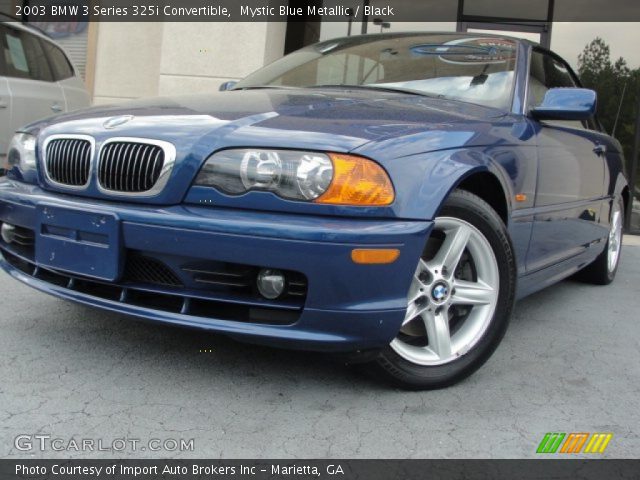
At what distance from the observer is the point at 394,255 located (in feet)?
7.00

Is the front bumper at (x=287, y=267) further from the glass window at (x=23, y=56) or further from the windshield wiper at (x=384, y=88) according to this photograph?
the glass window at (x=23, y=56)

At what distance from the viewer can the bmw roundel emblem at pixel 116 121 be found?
96.8 inches

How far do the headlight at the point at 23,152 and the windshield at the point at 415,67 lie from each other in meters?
1.21

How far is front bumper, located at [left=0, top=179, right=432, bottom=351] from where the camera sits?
6.82ft

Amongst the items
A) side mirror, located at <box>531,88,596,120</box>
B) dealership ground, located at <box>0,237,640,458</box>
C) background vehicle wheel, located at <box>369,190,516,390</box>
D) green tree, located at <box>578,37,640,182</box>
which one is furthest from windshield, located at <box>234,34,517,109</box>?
green tree, located at <box>578,37,640,182</box>

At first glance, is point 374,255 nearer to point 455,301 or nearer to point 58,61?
point 455,301

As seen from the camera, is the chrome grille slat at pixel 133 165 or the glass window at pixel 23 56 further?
the glass window at pixel 23 56

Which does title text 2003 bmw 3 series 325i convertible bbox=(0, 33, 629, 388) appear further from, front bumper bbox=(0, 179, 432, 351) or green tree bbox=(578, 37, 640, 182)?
green tree bbox=(578, 37, 640, 182)

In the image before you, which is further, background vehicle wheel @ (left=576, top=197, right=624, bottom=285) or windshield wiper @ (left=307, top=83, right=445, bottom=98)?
background vehicle wheel @ (left=576, top=197, right=624, bottom=285)

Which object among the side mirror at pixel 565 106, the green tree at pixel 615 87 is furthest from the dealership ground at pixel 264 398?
the green tree at pixel 615 87

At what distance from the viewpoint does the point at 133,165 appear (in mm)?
2314

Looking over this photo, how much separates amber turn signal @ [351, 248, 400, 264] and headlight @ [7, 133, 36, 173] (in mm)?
1406
